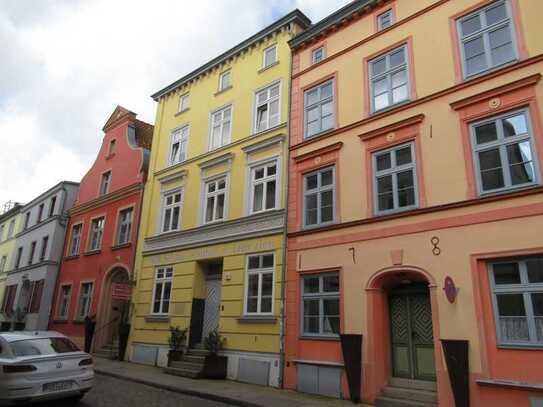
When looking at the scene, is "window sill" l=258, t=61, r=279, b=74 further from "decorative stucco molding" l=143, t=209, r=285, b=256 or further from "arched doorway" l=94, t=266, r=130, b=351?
"arched doorway" l=94, t=266, r=130, b=351

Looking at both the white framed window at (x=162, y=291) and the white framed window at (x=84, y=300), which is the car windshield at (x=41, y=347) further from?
the white framed window at (x=84, y=300)

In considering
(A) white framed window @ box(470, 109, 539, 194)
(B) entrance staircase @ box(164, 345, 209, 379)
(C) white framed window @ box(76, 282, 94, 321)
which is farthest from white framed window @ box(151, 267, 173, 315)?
(A) white framed window @ box(470, 109, 539, 194)

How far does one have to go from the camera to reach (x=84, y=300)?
22.0 meters

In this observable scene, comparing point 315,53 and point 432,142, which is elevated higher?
point 315,53

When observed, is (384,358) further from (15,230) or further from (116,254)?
(15,230)

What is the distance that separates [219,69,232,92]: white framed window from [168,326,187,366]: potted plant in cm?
983

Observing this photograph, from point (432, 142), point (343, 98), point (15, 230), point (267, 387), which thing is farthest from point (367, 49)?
point (15, 230)

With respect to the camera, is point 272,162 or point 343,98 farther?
point 272,162

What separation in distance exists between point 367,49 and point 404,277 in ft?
23.0

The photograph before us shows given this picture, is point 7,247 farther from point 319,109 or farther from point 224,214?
point 319,109

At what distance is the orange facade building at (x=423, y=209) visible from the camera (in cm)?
892

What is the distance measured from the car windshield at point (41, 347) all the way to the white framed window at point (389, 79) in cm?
998

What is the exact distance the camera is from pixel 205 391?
36.8ft

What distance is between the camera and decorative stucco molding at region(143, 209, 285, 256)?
1412cm
